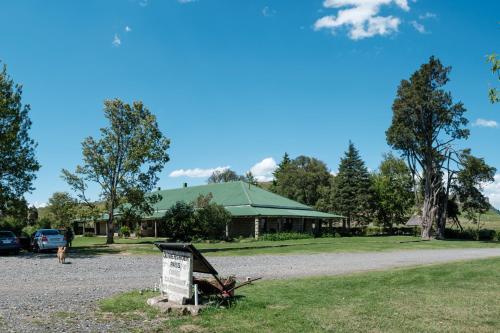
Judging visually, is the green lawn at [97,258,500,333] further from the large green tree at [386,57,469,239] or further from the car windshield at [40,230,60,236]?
the large green tree at [386,57,469,239]

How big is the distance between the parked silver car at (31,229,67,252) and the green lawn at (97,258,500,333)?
2033 cm

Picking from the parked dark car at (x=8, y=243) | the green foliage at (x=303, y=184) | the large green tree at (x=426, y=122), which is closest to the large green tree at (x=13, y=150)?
the parked dark car at (x=8, y=243)

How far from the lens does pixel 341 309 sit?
9156mm

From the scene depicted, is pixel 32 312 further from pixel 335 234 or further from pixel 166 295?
pixel 335 234

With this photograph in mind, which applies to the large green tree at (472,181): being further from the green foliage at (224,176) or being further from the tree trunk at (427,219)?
the green foliage at (224,176)

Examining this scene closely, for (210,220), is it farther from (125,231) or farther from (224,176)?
(224,176)

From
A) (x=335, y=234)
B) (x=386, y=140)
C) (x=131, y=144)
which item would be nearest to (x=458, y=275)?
(x=131, y=144)

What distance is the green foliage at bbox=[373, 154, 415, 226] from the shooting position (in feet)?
244

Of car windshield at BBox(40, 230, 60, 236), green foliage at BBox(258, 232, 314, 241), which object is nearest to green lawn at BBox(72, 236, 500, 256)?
car windshield at BBox(40, 230, 60, 236)

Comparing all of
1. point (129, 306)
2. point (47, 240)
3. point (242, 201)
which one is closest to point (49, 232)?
point (47, 240)

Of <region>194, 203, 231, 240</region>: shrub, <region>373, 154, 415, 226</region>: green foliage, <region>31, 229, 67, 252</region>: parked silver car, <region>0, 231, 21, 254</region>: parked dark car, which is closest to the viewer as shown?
<region>0, 231, 21, 254</region>: parked dark car

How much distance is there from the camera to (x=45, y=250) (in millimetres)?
30672

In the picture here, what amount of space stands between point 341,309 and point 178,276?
3197mm

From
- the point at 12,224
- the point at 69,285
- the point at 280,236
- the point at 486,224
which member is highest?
the point at 12,224
